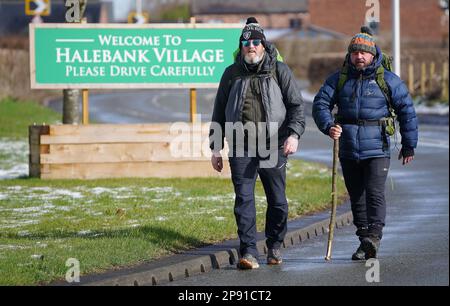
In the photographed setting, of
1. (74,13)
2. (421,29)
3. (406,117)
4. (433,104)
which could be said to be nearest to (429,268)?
(406,117)

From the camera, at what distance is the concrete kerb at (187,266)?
9531mm

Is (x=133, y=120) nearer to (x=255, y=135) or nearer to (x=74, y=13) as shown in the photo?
(x=74, y=13)

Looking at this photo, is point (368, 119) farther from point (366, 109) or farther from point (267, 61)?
point (267, 61)

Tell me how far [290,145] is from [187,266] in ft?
4.43

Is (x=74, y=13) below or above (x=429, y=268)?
above

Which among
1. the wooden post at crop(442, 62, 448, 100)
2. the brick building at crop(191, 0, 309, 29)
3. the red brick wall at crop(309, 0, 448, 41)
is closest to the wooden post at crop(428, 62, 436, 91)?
the wooden post at crop(442, 62, 448, 100)

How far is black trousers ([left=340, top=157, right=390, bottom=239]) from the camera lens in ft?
36.2

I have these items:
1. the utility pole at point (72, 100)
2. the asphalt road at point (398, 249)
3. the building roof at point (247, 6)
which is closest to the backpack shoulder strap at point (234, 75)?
the asphalt road at point (398, 249)

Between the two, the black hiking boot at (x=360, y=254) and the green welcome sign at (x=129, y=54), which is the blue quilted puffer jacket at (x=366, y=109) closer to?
the black hiking boot at (x=360, y=254)

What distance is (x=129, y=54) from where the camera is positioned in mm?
19281
